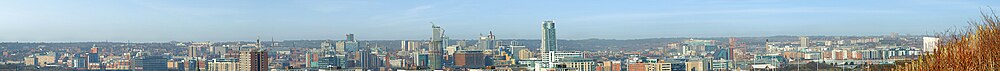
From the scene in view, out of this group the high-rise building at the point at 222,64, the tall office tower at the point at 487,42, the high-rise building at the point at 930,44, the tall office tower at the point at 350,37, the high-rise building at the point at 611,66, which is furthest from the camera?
the tall office tower at the point at 487,42

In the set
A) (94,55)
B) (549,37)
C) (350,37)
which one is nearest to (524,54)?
(549,37)

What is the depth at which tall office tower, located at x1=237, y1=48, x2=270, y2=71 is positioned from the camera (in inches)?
279

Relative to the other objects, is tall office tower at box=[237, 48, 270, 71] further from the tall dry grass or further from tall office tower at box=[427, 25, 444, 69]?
the tall dry grass

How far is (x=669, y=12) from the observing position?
7.35 m

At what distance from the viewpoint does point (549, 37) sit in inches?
304

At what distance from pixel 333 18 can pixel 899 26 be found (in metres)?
3.30

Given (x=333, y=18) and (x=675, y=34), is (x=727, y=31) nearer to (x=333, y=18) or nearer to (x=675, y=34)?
(x=675, y=34)

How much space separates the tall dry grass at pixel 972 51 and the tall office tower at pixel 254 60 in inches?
166

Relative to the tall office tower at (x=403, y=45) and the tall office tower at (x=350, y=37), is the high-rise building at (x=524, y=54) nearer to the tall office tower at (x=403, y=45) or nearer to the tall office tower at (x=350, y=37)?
the tall office tower at (x=403, y=45)

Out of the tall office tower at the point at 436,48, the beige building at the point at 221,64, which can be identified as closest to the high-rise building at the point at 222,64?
the beige building at the point at 221,64

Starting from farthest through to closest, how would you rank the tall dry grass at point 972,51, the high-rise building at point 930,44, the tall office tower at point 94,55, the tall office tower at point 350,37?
the tall office tower at point 350,37, the tall office tower at point 94,55, the high-rise building at point 930,44, the tall dry grass at point 972,51

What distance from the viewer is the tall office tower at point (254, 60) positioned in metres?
7.08

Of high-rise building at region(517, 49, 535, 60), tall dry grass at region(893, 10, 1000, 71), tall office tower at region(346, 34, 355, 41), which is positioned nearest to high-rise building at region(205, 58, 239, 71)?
tall office tower at region(346, 34, 355, 41)

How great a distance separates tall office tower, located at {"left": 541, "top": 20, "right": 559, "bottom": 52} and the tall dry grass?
393 centimetres
